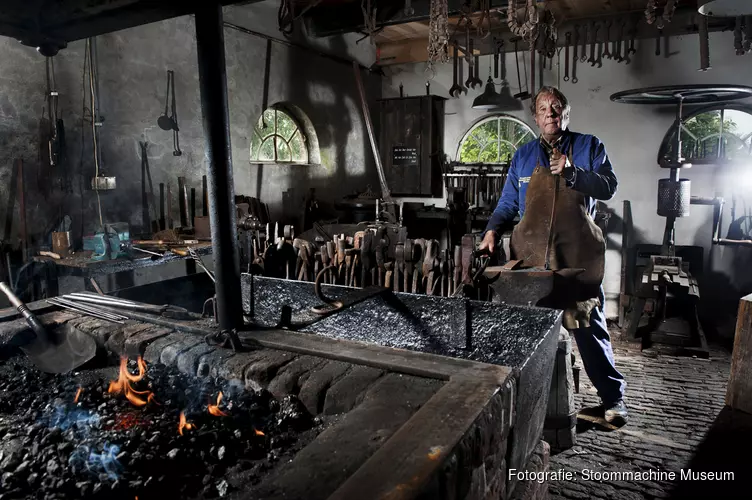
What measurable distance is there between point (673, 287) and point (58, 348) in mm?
5469

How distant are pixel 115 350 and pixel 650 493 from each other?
2888mm

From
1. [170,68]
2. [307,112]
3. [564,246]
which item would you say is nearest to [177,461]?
[564,246]

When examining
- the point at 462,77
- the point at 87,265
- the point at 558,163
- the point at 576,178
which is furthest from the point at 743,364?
the point at 462,77

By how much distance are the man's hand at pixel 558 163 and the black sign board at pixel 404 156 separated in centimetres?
640

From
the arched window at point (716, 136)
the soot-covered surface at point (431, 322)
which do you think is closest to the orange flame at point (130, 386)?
the soot-covered surface at point (431, 322)

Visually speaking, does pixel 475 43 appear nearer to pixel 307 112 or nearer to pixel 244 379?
pixel 307 112

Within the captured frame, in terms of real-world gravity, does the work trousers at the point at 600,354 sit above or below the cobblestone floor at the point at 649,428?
above

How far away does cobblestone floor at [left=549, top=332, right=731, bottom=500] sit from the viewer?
121 inches

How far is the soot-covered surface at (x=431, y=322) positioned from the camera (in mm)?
2627

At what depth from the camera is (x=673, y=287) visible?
5547 millimetres

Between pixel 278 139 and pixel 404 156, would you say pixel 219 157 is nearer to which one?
pixel 278 139

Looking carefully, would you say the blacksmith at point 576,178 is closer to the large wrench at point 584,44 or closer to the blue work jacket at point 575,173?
the blue work jacket at point 575,173

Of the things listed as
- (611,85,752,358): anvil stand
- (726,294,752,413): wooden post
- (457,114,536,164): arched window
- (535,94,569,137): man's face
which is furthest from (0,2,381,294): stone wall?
(726,294,752,413): wooden post

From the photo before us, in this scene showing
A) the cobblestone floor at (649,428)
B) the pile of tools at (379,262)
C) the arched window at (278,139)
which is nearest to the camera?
the cobblestone floor at (649,428)
